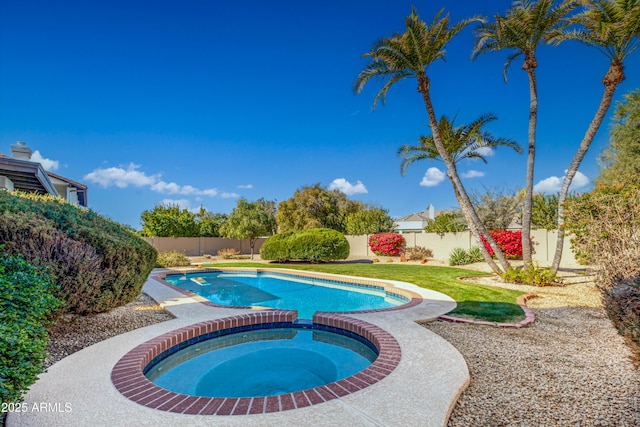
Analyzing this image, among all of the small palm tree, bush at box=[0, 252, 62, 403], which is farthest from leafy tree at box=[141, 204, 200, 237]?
bush at box=[0, 252, 62, 403]

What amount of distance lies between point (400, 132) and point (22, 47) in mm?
18219

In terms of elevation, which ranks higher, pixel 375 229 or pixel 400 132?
pixel 400 132

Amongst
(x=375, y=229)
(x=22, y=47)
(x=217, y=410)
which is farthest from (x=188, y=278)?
(x=375, y=229)

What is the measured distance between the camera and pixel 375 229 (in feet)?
90.7

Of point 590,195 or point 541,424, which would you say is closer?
point 541,424

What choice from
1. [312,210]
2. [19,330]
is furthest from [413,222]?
[19,330]

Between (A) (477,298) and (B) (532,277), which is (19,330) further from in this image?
(B) (532,277)

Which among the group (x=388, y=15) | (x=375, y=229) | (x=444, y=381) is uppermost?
(x=388, y=15)

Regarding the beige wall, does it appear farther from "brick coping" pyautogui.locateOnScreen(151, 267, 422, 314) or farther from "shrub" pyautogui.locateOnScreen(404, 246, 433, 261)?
"shrub" pyautogui.locateOnScreen(404, 246, 433, 261)

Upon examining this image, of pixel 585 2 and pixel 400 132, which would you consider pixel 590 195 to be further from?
pixel 400 132

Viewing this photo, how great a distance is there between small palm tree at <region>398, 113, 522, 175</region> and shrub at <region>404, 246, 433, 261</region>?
9597mm

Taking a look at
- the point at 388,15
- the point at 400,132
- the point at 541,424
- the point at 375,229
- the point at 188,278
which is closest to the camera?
the point at 541,424

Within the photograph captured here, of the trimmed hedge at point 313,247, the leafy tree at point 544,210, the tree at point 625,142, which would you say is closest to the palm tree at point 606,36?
the leafy tree at point 544,210

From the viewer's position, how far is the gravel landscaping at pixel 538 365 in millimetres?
2980
